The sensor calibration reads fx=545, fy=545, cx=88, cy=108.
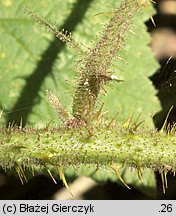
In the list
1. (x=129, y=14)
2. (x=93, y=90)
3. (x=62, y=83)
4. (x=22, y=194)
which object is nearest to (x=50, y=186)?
(x=22, y=194)

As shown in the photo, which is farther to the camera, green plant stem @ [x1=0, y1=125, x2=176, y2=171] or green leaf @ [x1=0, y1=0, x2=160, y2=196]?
green leaf @ [x1=0, y1=0, x2=160, y2=196]

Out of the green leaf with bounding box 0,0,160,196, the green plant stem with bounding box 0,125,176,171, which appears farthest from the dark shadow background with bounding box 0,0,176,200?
the green plant stem with bounding box 0,125,176,171

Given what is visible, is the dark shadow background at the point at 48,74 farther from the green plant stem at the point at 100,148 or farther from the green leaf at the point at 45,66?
the green plant stem at the point at 100,148

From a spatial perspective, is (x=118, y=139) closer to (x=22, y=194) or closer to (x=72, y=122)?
(x=72, y=122)

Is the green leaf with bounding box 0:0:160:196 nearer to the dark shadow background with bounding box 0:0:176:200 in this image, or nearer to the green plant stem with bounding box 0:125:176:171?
the dark shadow background with bounding box 0:0:176:200

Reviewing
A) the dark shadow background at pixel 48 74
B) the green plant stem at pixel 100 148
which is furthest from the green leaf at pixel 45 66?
the green plant stem at pixel 100 148
